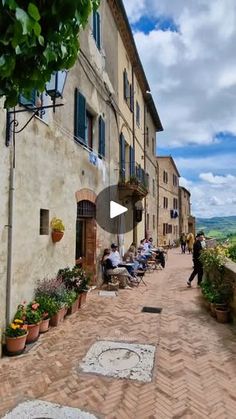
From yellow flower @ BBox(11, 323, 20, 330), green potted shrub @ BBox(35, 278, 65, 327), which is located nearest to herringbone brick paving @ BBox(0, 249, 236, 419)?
green potted shrub @ BBox(35, 278, 65, 327)

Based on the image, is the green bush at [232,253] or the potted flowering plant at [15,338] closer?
the potted flowering plant at [15,338]

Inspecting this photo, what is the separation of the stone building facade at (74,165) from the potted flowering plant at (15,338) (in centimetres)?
21

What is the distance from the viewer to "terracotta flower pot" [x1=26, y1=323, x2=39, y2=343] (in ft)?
18.1

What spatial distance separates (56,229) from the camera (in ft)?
23.1

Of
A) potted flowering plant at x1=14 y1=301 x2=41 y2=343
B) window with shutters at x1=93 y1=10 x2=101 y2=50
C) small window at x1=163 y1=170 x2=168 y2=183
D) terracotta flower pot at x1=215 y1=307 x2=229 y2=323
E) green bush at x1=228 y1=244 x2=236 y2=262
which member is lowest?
terracotta flower pot at x1=215 y1=307 x2=229 y2=323

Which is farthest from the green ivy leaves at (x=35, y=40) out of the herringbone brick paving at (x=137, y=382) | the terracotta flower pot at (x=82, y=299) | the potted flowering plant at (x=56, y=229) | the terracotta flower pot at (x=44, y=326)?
the terracotta flower pot at (x=82, y=299)

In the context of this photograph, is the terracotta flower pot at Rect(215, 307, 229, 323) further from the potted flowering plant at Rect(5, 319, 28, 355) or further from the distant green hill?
the distant green hill

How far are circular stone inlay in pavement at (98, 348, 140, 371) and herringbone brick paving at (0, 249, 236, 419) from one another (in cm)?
33

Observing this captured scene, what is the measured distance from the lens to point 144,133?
20.3 meters

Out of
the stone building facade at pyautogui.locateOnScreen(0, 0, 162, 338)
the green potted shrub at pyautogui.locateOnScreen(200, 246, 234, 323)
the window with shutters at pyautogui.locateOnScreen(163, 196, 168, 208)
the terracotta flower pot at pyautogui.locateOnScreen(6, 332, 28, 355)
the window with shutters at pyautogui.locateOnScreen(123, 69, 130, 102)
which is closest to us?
the terracotta flower pot at pyautogui.locateOnScreen(6, 332, 28, 355)

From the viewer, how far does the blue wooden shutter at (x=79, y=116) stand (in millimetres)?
8484

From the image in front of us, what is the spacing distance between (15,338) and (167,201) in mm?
30440

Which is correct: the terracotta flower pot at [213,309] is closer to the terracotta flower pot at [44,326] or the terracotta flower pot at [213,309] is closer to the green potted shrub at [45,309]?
the green potted shrub at [45,309]

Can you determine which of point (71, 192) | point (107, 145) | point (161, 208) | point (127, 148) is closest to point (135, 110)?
point (127, 148)
